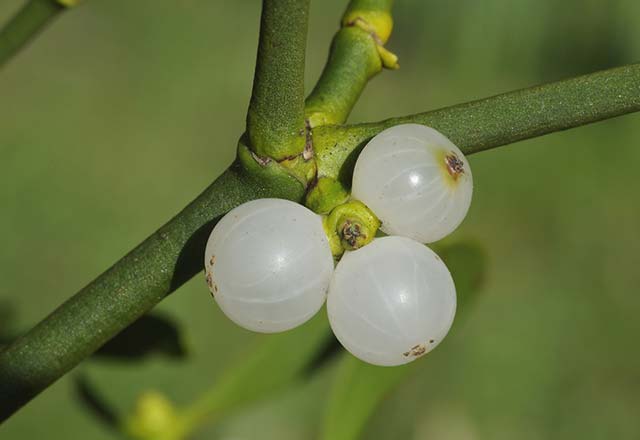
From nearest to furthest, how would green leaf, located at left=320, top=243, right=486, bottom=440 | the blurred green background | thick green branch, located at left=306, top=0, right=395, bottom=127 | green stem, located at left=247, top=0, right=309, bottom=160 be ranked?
1. green stem, located at left=247, top=0, right=309, bottom=160
2. thick green branch, located at left=306, top=0, right=395, bottom=127
3. green leaf, located at left=320, top=243, right=486, bottom=440
4. the blurred green background

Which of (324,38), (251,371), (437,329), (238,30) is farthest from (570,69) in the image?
(437,329)

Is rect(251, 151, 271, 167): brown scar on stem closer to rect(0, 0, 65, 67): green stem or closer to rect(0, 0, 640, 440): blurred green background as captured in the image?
rect(0, 0, 65, 67): green stem

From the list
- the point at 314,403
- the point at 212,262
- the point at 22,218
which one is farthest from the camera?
the point at 22,218

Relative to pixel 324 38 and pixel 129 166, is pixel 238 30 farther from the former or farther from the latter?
pixel 129 166

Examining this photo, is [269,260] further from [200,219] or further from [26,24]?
[26,24]

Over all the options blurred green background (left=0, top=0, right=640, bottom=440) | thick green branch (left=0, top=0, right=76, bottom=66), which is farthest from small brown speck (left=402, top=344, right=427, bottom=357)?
blurred green background (left=0, top=0, right=640, bottom=440)
